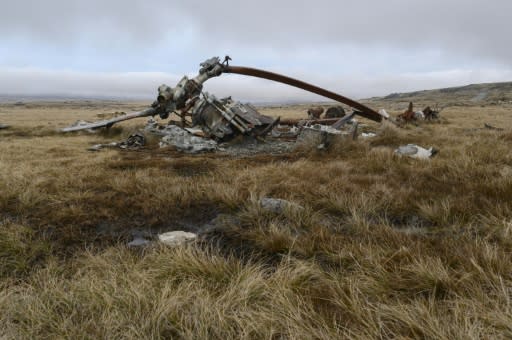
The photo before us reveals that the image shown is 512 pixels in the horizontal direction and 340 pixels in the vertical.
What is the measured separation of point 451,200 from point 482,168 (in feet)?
5.07

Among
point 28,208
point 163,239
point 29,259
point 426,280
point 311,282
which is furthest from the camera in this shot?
point 28,208

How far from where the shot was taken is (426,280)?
1873mm

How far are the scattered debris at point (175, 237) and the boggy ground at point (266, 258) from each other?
0.43 ft

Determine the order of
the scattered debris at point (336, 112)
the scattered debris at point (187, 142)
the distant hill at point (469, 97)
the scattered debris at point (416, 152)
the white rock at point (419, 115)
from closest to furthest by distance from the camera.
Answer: the scattered debris at point (416, 152), the scattered debris at point (187, 142), the white rock at point (419, 115), the scattered debris at point (336, 112), the distant hill at point (469, 97)

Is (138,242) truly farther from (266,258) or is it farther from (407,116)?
(407,116)

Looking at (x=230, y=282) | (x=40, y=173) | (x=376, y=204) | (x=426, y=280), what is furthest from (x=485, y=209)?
(x=40, y=173)

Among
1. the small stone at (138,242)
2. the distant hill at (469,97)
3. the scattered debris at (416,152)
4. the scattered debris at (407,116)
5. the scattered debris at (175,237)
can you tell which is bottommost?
the small stone at (138,242)

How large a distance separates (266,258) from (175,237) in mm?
949

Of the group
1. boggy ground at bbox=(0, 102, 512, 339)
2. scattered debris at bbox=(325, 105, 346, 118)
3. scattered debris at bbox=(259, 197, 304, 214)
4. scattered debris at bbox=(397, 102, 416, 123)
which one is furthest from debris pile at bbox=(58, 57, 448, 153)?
scattered debris at bbox=(259, 197, 304, 214)

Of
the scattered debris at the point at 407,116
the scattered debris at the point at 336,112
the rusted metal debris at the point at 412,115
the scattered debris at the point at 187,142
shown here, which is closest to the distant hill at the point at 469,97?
the rusted metal debris at the point at 412,115

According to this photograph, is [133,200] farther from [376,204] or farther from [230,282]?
[376,204]

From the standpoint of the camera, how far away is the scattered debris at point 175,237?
2.76 metres

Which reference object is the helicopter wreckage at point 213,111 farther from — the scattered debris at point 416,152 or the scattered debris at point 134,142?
the scattered debris at point 416,152

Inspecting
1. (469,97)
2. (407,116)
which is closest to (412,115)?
(407,116)
